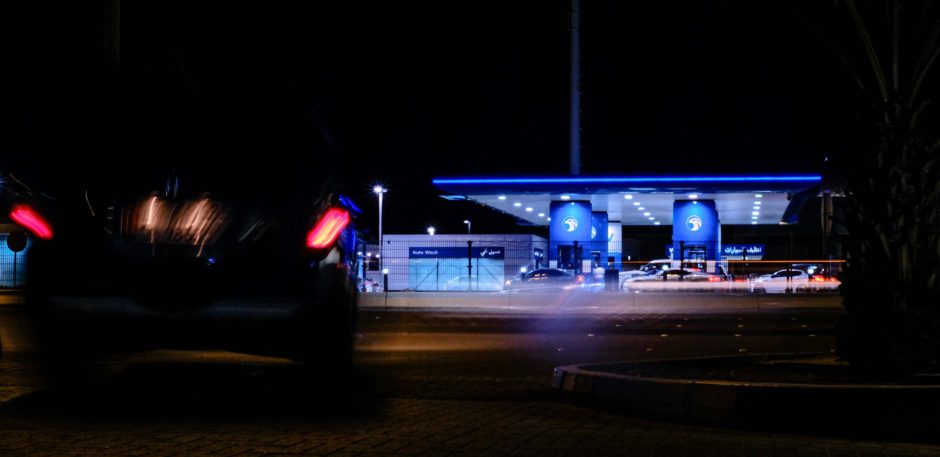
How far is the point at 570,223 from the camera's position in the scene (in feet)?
152

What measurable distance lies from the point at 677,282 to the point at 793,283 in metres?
6.58

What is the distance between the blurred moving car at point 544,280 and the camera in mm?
33750

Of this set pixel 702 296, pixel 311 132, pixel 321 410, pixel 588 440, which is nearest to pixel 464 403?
pixel 321 410

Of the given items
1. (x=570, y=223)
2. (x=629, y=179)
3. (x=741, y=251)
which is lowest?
(x=741, y=251)

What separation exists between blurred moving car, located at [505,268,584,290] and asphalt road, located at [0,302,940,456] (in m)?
20.1

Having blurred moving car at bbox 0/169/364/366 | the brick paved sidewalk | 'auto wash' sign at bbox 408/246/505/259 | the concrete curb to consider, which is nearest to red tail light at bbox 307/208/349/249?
blurred moving car at bbox 0/169/364/366

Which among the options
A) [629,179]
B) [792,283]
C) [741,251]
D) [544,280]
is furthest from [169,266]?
[741,251]

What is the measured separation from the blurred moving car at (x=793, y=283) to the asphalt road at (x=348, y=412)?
27.1m

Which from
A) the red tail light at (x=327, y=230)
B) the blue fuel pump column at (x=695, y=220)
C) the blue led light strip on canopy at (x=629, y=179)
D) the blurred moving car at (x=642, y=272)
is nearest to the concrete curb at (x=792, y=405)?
the red tail light at (x=327, y=230)

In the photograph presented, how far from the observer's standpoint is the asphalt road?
632cm

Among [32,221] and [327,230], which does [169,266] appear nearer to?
[32,221]

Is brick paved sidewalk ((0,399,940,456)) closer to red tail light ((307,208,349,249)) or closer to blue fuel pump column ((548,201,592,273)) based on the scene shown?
red tail light ((307,208,349,249))

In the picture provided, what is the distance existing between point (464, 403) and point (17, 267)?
3077 cm

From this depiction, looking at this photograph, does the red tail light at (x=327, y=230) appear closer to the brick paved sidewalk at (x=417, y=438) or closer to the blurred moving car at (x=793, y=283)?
the brick paved sidewalk at (x=417, y=438)
